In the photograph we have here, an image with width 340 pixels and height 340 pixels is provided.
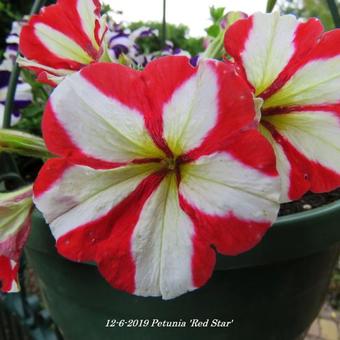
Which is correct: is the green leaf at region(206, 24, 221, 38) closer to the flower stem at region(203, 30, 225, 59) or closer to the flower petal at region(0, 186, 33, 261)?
the flower stem at region(203, 30, 225, 59)

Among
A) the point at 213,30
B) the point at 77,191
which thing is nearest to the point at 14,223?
the point at 77,191

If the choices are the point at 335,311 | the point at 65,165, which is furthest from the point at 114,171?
the point at 335,311

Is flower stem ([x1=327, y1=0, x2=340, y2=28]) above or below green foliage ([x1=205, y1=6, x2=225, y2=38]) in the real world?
above

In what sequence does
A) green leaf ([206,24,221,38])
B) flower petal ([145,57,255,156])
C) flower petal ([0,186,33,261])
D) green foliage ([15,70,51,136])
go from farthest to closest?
green foliage ([15,70,51,136])
green leaf ([206,24,221,38])
flower petal ([0,186,33,261])
flower petal ([145,57,255,156])

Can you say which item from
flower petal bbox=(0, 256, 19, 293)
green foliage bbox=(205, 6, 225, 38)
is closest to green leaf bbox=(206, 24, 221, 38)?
green foliage bbox=(205, 6, 225, 38)

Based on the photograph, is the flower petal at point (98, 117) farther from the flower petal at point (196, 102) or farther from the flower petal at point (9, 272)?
the flower petal at point (9, 272)

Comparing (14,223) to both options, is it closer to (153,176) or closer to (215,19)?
(153,176)

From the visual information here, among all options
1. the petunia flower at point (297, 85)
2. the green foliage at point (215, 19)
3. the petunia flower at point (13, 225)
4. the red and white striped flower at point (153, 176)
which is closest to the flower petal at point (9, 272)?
the petunia flower at point (13, 225)
